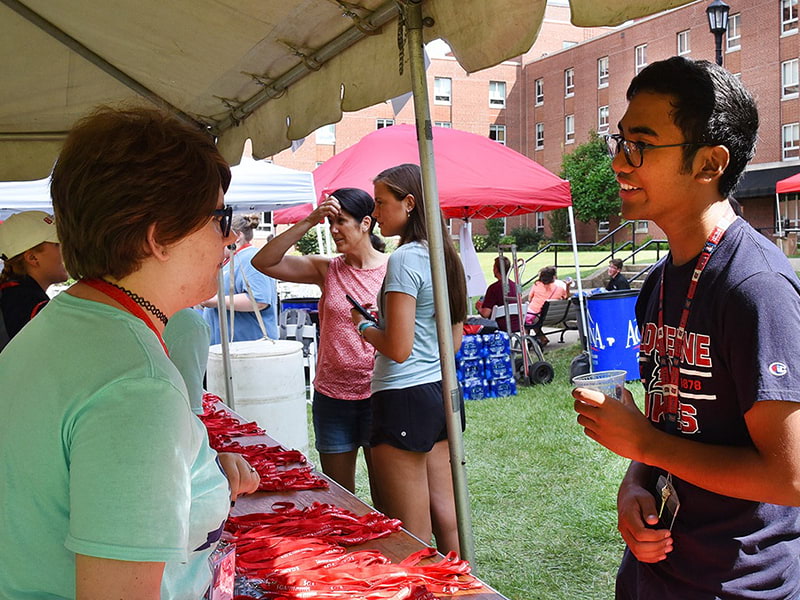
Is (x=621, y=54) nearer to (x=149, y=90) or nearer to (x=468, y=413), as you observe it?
(x=468, y=413)

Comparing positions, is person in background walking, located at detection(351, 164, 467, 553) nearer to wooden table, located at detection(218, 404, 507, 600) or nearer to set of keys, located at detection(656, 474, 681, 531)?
wooden table, located at detection(218, 404, 507, 600)

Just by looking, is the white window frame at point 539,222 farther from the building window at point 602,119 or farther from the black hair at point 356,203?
the black hair at point 356,203

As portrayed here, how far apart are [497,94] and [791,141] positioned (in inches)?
699

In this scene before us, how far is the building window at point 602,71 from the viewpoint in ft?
121

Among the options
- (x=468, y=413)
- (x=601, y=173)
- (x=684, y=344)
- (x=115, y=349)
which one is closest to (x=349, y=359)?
(x=684, y=344)

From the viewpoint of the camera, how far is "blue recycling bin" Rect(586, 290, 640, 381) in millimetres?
8445

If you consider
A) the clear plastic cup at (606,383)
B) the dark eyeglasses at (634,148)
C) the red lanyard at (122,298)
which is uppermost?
the dark eyeglasses at (634,148)

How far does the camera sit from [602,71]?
3700 cm

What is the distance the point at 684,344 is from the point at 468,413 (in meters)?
6.37

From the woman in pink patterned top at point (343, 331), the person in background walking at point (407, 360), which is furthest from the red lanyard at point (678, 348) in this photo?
the woman in pink patterned top at point (343, 331)

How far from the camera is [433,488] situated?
314cm

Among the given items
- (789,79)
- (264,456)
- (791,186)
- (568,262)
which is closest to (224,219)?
(264,456)

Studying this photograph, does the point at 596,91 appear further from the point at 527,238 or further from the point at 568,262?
the point at 568,262

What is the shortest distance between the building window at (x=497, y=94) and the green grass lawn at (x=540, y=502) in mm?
37120
